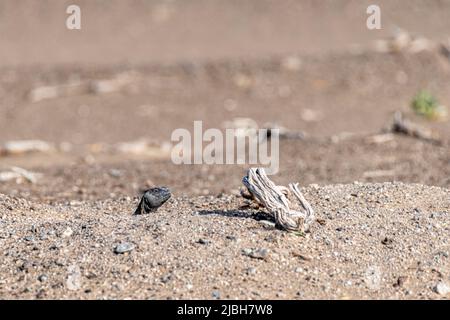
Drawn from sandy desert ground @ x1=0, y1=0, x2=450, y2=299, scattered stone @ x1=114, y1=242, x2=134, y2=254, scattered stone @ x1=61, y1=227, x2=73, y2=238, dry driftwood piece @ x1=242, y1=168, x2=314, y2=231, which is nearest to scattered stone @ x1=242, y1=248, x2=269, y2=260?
sandy desert ground @ x1=0, y1=0, x2=450, y2=299

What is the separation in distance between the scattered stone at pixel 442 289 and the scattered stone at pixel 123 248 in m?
1.44

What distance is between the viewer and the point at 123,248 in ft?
14.5

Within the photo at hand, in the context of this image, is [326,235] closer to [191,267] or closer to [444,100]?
[191,267]

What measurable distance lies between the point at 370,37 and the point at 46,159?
6980 millimetres

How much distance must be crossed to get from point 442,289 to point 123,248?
1512 mm

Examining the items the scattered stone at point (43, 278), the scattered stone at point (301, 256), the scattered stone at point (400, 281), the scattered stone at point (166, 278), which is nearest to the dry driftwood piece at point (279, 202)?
the scattered stone at point (301, 256)

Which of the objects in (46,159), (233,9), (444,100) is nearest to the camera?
(46,159)

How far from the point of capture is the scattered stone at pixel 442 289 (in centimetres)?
423

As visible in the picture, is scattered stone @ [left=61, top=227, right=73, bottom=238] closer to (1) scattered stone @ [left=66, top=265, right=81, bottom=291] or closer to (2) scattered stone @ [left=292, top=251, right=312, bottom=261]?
(1) scattered stone @ [left=66, top=265, right=81, bottom=291]

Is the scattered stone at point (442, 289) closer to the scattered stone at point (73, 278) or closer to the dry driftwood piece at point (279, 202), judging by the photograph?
the dry driftwood piece at point (279, 202)

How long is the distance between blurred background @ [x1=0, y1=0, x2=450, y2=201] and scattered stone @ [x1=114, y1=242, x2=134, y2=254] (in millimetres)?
2296

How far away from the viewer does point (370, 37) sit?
14648mm

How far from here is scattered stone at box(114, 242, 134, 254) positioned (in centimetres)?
440
